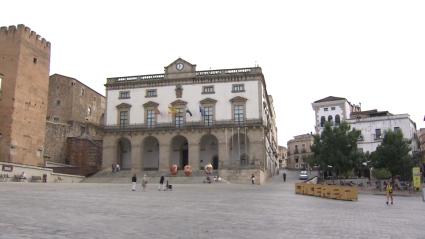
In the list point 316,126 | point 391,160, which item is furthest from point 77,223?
point 316,126

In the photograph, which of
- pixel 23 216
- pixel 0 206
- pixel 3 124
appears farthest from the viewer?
pixel 3 124

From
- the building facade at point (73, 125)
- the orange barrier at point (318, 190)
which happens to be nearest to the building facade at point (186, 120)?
the building facade at point (73, 125)

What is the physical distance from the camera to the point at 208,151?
63.2 m

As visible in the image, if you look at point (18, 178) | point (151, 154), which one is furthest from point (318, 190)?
point (151, 154)

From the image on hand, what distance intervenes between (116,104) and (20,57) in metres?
15.8

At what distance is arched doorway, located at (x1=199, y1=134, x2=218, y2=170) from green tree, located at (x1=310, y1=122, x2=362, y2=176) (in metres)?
14.9

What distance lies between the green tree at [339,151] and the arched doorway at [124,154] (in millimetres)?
25912

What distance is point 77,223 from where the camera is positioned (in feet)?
46.1

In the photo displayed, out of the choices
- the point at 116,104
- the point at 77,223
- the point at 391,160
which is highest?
the point at 116,104

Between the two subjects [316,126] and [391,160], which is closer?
[391,160]

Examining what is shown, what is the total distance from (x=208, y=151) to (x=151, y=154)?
797 cm

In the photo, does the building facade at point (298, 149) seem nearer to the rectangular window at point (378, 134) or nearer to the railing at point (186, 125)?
the rectangular window at point (378, 134)

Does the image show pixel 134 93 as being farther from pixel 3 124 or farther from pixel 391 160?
pixel 391 160

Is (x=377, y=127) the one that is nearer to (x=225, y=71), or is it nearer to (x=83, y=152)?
(x=225, y=71)
